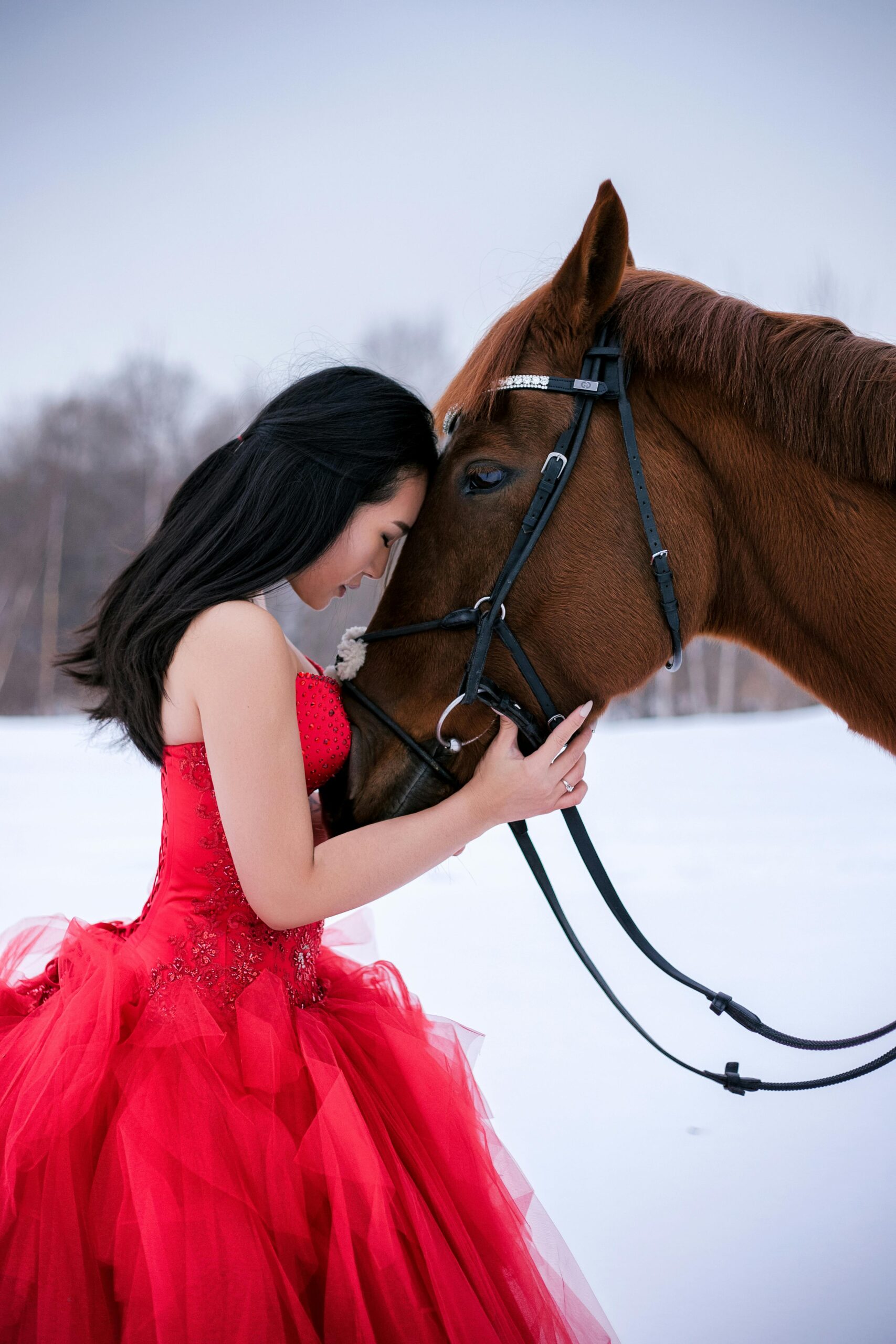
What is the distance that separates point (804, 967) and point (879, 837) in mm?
1413

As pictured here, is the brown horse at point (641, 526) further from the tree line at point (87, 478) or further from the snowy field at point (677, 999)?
the tree line at point (87, 478)

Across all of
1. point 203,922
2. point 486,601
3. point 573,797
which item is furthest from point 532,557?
point 203,922

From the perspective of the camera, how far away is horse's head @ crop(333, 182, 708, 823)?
1167mm

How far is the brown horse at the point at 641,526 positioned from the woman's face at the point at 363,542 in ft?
0.10

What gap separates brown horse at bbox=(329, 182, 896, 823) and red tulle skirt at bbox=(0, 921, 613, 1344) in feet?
1.16

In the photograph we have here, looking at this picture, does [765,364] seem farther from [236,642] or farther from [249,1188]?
[249,1188]

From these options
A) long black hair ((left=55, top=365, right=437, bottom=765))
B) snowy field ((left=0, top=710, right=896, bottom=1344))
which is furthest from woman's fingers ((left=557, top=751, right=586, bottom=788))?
snowy field ((left=0, top=710, right=896, bottom=1344))

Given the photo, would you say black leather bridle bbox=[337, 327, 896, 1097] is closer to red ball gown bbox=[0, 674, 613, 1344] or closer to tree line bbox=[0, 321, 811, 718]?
red ball gown bbox=[0, 674, 613, 1344]

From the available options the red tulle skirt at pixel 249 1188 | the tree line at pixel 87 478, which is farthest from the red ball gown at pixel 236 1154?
the tree line at pixel 87 478

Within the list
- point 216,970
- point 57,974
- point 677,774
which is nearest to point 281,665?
point 216,970

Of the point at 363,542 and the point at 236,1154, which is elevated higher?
the point at 363,542

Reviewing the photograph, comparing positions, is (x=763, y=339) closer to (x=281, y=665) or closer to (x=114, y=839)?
(x=281, y=665)

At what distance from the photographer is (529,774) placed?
111cm

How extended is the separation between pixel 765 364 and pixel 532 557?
0.39 m
